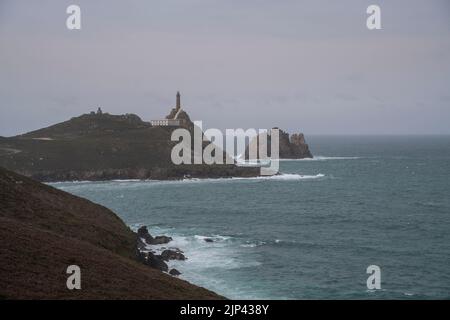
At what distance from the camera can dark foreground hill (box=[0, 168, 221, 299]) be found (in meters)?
27.3

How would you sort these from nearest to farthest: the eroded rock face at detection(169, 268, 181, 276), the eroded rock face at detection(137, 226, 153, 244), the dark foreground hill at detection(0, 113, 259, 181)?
1. the eroded rock face at detection(169, 268, 181, 276)
2. the eroded rock face at detection(137, 226, 153, 244)
3. the dark foreground hill at detection(0, 113, 259, 181)

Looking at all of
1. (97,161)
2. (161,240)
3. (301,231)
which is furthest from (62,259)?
(97,161)

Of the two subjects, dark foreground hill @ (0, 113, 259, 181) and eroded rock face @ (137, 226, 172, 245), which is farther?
dark foreground hill @ (0, 113, 259, 181)

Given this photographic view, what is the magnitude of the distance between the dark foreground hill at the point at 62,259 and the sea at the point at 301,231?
9041 millimetres

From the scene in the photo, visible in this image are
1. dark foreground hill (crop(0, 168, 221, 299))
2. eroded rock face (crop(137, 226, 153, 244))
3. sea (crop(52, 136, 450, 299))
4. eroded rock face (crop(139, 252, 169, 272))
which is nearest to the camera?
dark foreground hill (crop(0, 168, 221, 299))

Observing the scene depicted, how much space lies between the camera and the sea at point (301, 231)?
4591 cm

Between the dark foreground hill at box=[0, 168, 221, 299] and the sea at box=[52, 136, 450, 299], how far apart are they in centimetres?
904

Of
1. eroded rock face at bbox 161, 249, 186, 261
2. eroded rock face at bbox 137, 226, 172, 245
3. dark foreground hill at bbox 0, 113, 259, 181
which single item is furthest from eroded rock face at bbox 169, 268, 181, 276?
dark foreground hill at bbox 0, 113, 259, 181

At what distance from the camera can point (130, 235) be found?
55.8 metres

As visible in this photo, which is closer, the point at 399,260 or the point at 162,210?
the point at 399,260

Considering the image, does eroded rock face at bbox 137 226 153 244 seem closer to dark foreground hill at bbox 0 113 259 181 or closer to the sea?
the sea

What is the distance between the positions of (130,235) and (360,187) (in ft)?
292
